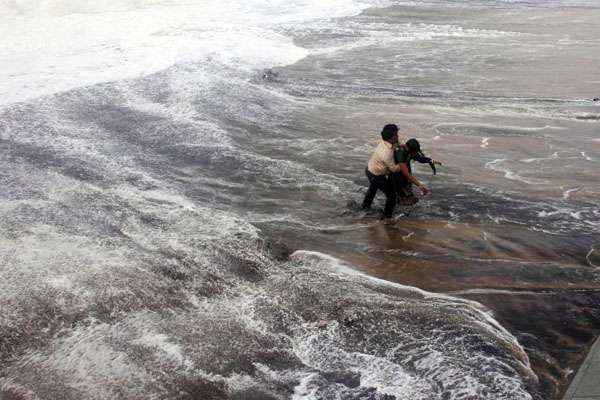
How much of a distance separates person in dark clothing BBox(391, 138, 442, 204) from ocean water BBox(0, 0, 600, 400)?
0.32m

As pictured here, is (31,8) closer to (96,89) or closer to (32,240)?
(96,89)

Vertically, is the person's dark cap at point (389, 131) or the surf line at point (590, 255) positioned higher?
the person's dark cap at point (389, 131)

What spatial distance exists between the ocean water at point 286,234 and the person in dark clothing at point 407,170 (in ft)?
1.04

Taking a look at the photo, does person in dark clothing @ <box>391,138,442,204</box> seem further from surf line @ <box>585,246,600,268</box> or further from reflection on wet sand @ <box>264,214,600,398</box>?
surf line @ <box>585,246,600,268</box>

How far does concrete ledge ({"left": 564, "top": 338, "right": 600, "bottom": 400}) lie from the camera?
524 cm

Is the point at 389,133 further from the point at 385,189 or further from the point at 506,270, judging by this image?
the point at 506,270

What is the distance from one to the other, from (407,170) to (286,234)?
1744mm

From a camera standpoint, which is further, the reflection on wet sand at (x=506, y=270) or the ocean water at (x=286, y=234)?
the reflection on wet sand at (x=506, y=270)

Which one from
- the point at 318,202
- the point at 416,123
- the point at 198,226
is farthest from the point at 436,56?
the point at 198,226

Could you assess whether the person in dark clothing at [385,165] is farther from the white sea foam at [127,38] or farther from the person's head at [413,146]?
the white sea foam at [127,38]

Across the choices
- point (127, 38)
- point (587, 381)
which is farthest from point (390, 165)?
point (127, 38)

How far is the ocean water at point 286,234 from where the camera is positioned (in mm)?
5812

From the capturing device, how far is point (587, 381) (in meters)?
5.43

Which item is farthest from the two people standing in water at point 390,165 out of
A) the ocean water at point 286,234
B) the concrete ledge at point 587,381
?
the concrete ledge at point 587,381
